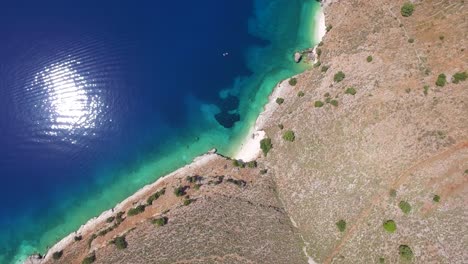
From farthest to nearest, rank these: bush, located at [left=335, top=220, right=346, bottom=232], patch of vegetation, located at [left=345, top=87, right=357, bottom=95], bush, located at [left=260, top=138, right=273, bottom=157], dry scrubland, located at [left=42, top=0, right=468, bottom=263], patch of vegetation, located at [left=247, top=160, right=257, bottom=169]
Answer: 1. bush, located at [left=260, top=138, right=273, bottom=157]
2. patch of vegetation, located at [left=247, top=160, right=257, bottom=169]
3. patch of vegetation, located at [left=345, top=87, right=357, bottom=95]
4. bush, located at [left=335, top=220, right=346, bottom=232]
5. dry scrubland, located at [left=42, top=0, right=468, bottom=263]

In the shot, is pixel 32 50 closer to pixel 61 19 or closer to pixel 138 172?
pixel 61 19

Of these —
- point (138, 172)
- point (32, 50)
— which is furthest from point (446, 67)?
point (32, 50)

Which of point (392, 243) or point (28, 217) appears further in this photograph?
point (28, 217)

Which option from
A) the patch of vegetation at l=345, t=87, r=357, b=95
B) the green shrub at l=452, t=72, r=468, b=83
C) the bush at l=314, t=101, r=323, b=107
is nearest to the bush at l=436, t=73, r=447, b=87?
the green shrub at l=452, t=72, r=468, b=83

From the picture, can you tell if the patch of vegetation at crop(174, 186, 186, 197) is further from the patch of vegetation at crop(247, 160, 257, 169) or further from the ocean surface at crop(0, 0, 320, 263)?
the patch of vegetation at crop(247, 160, 257, 169)

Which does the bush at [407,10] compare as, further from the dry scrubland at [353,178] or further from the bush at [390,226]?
the bush at [390,226]

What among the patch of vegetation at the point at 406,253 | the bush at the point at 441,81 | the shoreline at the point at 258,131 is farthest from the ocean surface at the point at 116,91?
the patch of vegetation at the point at 406,253
